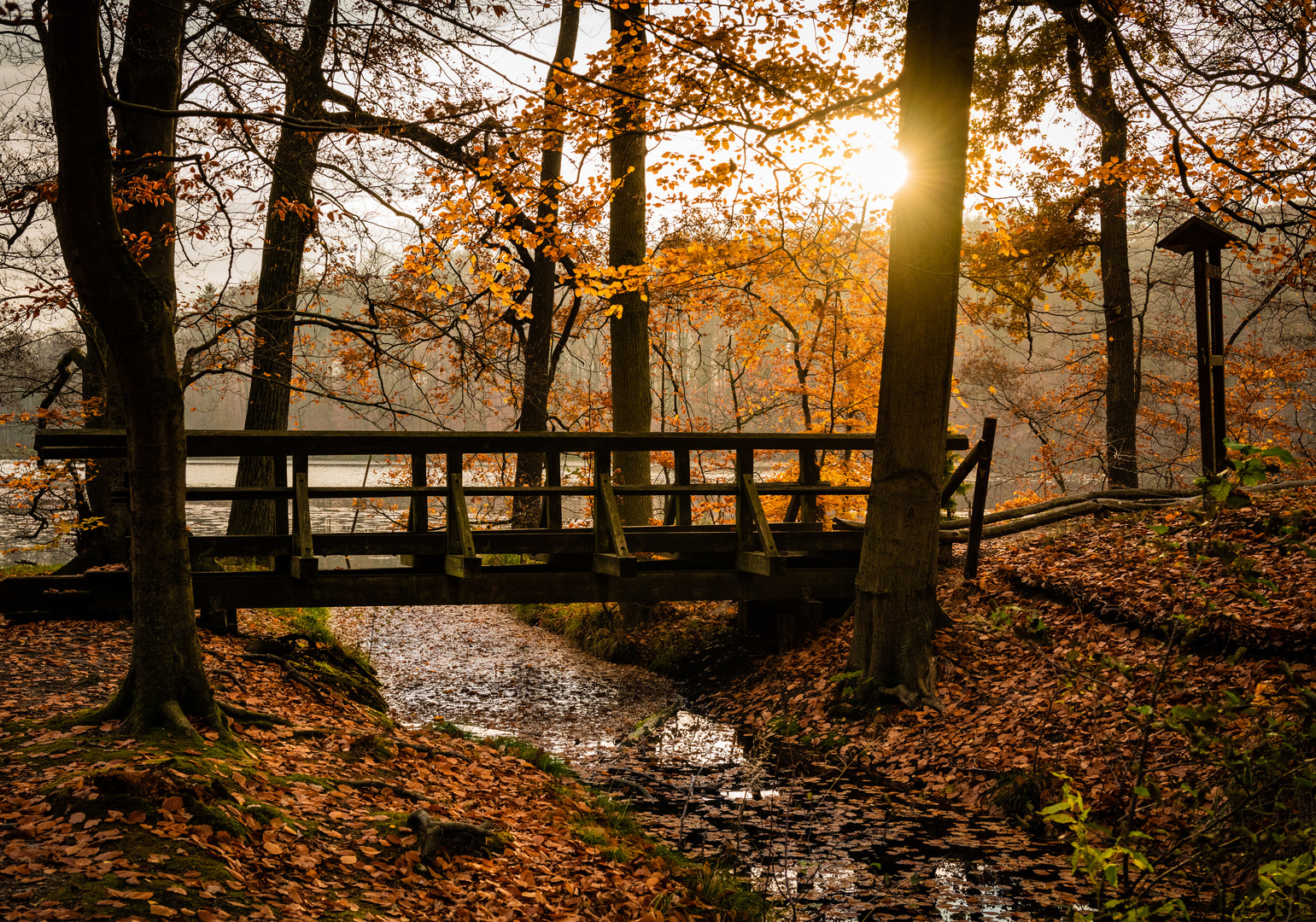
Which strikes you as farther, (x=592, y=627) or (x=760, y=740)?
(x=592, y=627)

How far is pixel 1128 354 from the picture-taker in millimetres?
15547

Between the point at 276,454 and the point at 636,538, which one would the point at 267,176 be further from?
the point at 636,538

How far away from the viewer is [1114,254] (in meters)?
15.5

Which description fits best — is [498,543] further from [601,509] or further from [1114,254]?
[1114,254]

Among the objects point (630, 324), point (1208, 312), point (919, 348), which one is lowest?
point (919, 348)

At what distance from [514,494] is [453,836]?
14.5 feet

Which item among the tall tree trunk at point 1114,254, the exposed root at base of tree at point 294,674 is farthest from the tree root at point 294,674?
the tall tree trunk at point 1114,254

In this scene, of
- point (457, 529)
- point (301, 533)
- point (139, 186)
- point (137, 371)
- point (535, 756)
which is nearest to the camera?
point (137, 371)

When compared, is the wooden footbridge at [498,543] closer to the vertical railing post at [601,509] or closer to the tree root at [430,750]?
the vertical railing post at [601,509]

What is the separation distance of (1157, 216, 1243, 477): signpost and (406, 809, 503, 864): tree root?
28.7ft

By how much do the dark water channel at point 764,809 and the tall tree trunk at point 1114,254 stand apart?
389 inches

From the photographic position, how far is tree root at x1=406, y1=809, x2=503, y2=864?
4.51m

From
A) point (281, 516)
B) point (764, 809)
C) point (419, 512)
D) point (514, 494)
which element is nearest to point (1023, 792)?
point (764, 809)

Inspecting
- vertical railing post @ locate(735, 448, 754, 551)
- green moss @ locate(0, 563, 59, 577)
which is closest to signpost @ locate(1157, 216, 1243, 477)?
vertical railing post @ locate(735, 448, 754, 551)
